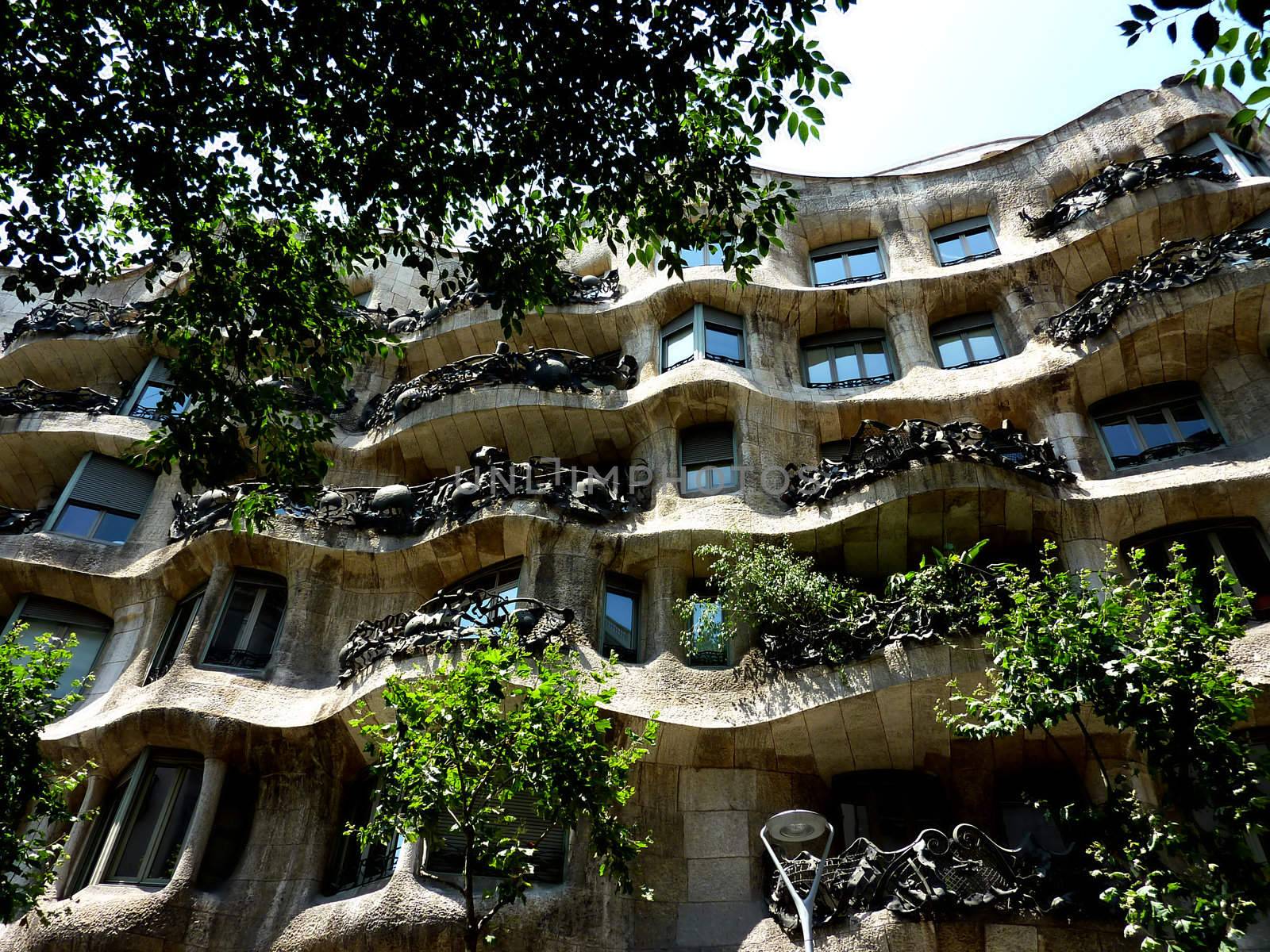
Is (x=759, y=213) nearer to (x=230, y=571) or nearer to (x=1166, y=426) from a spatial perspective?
(x=1166, y=426)

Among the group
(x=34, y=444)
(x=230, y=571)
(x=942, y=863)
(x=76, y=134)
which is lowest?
(x=942, y=863)

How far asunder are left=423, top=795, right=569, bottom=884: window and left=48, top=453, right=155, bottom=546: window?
31.5ft

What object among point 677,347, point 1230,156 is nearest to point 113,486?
point 677,347

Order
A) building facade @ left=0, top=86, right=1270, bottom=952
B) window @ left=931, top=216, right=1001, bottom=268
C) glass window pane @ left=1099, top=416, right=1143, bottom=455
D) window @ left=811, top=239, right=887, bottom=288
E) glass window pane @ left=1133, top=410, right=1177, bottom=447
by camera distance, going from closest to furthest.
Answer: building facade @ left=0, top=86, right=1270, bottom=952 → glass window pane @ left=1133, top=410, right=1177, bottom=447 → glass window pane @ left=1099, top=416, right=1143, bottom=455 → window @ left=931, top=216, right=1001, bottom=268 → window @ left=811, top=239, right=887, bottom=288

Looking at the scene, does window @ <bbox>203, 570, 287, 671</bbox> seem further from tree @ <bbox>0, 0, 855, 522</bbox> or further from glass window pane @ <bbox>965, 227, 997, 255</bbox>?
glass window pane @ <bbox>965, 227, 997, 255</bbox>

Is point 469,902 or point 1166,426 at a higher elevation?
point 1166,426

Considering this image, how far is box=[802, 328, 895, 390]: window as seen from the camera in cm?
1833

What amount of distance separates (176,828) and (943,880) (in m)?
10.0

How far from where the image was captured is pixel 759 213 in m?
11.3

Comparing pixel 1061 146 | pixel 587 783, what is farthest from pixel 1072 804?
pixel 1061 146

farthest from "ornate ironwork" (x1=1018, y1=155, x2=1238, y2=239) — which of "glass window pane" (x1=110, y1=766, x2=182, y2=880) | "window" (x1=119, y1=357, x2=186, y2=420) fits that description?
"glass window pane" (x1=110, y1=766, x2=182, y2=880)

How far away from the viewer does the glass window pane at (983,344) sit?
715 inches

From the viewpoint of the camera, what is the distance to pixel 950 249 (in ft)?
67.4

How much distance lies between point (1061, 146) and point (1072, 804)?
16068 millimetres
